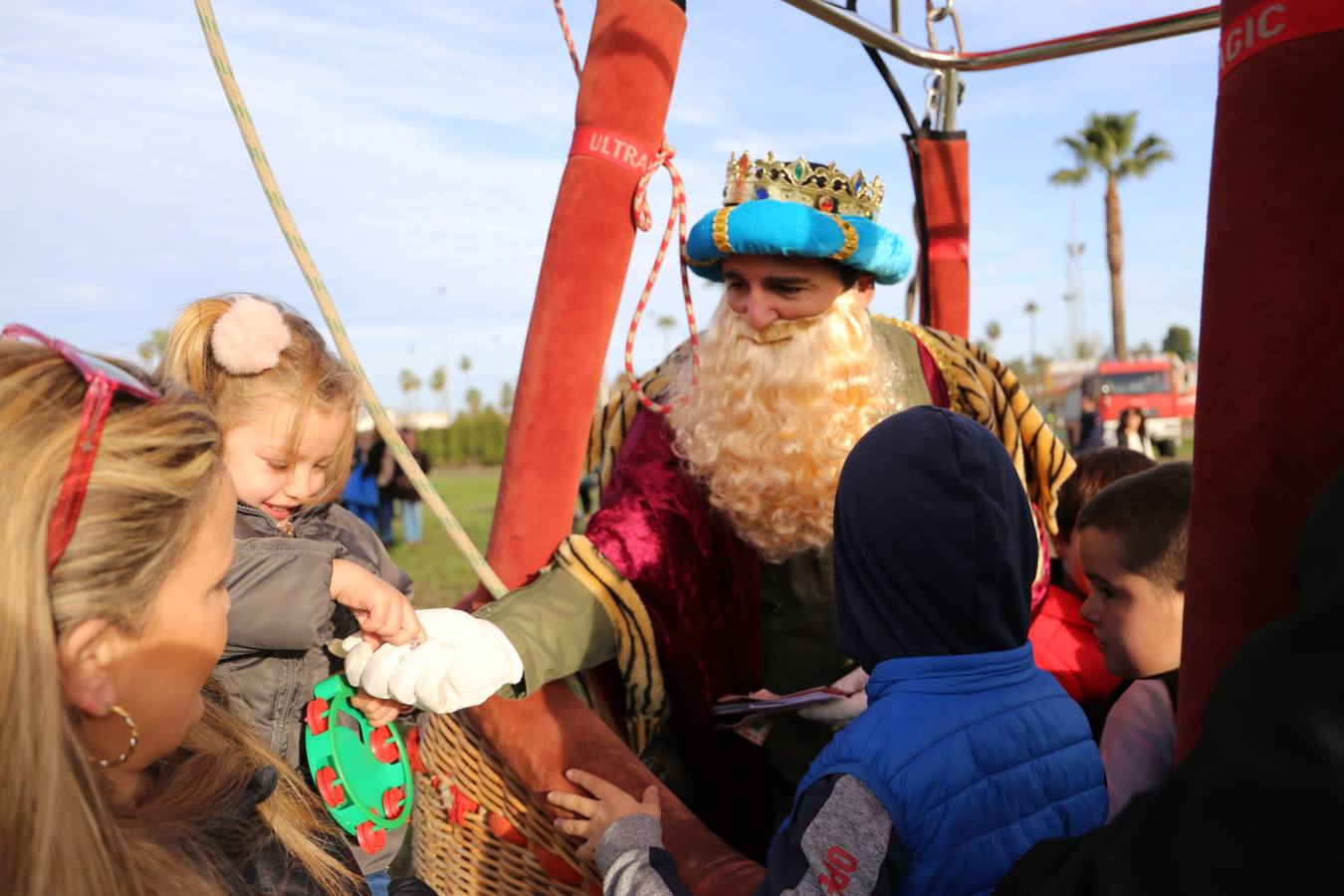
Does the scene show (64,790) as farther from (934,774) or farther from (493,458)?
(493,458)

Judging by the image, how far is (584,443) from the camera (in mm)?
2145

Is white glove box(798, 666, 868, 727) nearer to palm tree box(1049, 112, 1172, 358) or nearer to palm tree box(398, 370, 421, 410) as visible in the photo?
palm tree box(1049, 112, 1172, 358)

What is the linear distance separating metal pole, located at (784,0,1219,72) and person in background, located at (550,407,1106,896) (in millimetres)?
1519

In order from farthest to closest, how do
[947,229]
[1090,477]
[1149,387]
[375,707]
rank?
1. [1149,387]
2. [947,229]
3. [1090,477]
4. [375,707]

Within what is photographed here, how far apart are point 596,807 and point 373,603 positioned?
0.47 metres

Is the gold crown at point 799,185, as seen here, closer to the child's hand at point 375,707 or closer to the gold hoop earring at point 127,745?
the child's hand at point 375,707

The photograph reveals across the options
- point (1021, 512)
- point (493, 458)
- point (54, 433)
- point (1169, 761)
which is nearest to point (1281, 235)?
point (1021, 512)

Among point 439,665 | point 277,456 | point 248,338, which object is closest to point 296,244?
point 248,338

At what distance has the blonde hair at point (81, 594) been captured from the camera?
0.84 m

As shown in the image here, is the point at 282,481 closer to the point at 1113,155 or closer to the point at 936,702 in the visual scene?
the point at 936,702

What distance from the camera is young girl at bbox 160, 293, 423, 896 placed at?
4.92 ft

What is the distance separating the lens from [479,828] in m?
1.92

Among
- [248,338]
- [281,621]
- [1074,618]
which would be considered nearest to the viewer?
[281,621]

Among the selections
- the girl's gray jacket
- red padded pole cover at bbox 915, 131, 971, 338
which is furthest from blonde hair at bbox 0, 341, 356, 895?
red padded pole cover at bbox 915, 131, 971, 338
